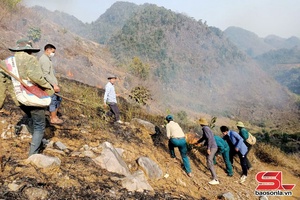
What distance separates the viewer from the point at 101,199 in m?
2.98

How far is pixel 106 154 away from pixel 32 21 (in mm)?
26202

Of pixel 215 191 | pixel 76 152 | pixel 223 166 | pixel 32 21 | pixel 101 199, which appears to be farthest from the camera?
pixel 32 21

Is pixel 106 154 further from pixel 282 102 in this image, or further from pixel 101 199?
pixel 282 102

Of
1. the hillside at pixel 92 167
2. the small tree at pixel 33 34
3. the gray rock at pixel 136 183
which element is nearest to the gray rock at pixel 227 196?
the hillside at pixel 92 167

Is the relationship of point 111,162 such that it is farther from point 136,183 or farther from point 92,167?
point 136,183

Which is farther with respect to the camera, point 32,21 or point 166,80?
point 166,80

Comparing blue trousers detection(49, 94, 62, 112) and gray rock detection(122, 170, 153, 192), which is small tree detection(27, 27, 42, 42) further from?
gray rock detection(122, 170, 153, 192)

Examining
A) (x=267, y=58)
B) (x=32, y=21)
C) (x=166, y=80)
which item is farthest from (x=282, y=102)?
(x=267, y=58)

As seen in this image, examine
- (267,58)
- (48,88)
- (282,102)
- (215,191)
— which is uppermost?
(267,58)

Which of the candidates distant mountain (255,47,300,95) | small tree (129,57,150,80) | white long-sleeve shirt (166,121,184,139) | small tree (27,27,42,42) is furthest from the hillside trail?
distant mountain (255,47,300,95)

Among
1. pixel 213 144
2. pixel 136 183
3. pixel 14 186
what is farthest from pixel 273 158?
pixel 14 186

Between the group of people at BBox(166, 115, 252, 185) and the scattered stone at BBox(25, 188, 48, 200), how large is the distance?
102 inches

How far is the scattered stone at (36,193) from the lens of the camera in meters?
2.69

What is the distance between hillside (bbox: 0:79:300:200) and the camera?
9.63 feet
